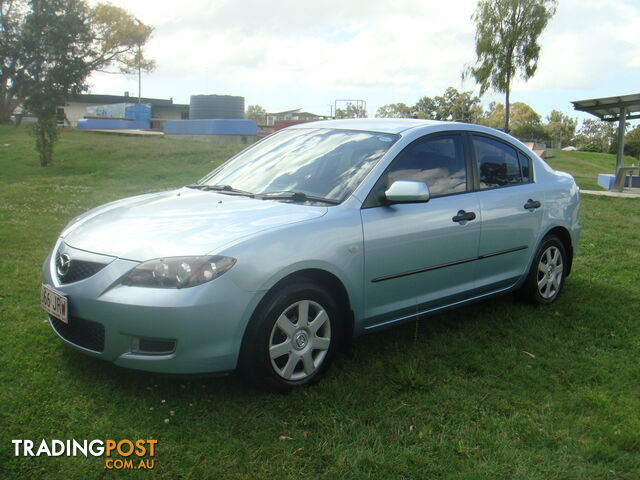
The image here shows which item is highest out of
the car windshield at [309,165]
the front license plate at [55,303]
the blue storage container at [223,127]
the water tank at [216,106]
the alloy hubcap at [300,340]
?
the water tank at [216,106]

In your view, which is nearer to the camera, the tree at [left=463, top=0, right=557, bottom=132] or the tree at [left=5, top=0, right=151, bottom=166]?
the tree at [left=5, top=0, right=151, bottom=166]

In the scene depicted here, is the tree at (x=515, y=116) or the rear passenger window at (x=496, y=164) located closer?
the rear passenger window at (x=496, y=164)

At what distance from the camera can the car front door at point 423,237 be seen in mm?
4195

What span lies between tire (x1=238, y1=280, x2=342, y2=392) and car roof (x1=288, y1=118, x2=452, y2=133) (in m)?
1.57

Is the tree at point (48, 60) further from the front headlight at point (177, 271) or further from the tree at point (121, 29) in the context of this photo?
the tree at point (121, 29)

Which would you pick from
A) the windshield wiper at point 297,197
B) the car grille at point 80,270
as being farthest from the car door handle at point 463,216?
the car grille at point 80,270

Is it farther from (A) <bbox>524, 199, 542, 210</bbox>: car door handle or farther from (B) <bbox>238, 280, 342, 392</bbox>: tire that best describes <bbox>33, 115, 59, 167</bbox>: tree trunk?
(B) <bbox>238, 280, 342, 392</bbox>: tire

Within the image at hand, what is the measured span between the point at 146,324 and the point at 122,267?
1.19ft

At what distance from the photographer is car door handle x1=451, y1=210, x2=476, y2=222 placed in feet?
15.5

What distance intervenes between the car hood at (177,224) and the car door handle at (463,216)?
1205mm

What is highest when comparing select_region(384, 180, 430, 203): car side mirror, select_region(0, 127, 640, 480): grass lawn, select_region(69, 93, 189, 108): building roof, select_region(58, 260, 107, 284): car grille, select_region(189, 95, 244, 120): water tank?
select_region(69, 93, 189, 108): building roof

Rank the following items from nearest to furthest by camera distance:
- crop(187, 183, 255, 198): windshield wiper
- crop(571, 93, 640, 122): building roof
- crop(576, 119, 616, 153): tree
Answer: crop(187, 183, 255, 198): windshield wiper
crop(571, 93, 640, 122): building roof
crop(576, 119, 616, 153): tree

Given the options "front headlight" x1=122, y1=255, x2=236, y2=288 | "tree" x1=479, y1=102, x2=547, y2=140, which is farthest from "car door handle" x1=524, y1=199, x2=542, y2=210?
"tree" x1=479, y1=102, x2=547, y2=140

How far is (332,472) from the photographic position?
302 centimetres
